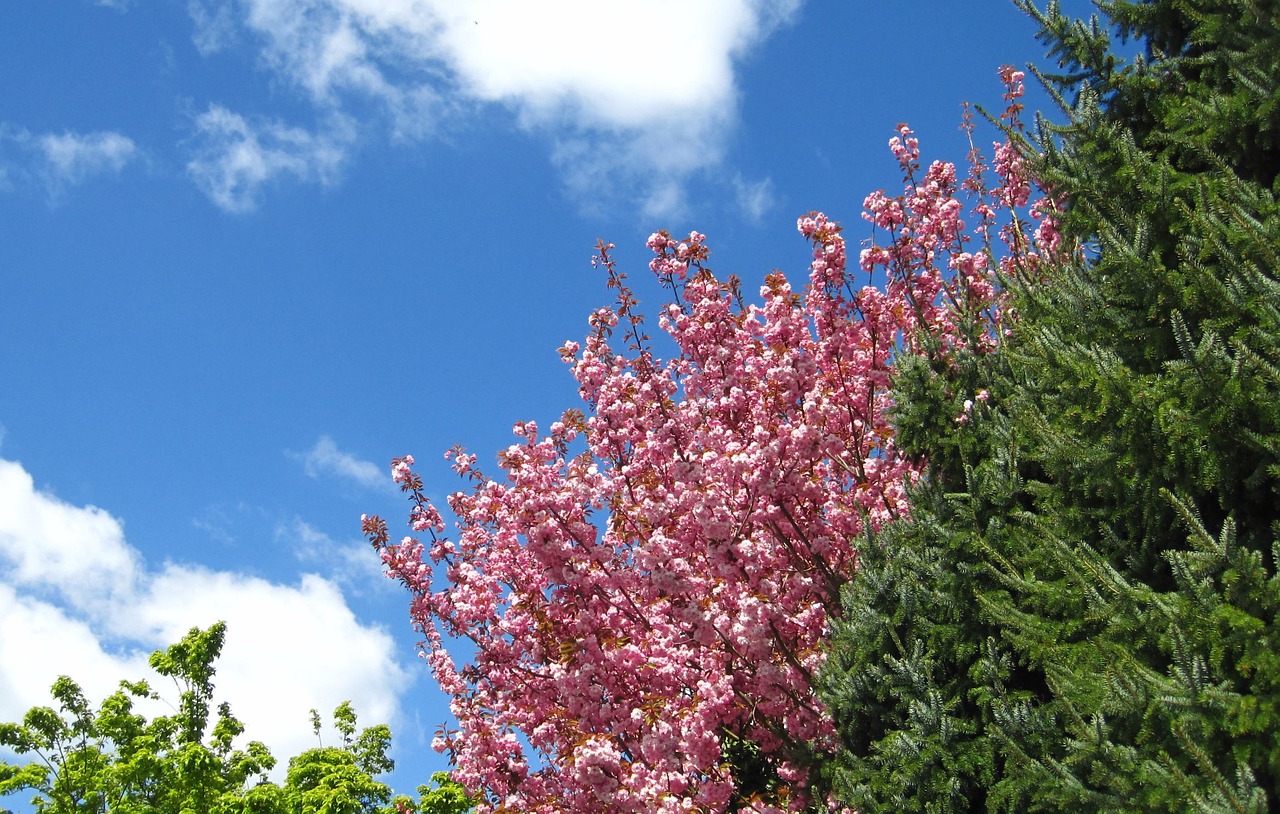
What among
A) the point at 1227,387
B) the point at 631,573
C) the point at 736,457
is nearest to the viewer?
the point at 1227,387

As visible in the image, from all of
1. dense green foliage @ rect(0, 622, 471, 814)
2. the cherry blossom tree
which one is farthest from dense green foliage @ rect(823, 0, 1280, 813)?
dense green foliage @ rect(0, 622, 471, 814)

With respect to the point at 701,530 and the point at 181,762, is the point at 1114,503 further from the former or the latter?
the point at 181,762

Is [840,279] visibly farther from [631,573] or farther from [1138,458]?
[1138,458]

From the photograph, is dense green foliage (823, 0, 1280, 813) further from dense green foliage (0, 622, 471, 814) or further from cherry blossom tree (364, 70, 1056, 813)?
dense green foliage (0, 622, 471, 814)

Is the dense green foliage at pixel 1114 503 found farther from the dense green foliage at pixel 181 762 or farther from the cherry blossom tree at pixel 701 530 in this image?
the dense green foliage at pixel 181 762

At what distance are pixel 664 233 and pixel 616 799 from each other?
250 inches

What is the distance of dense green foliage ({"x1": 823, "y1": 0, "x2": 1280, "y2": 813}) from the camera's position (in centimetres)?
561

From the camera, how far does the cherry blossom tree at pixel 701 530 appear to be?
34.6 ft

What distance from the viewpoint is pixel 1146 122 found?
7684mm

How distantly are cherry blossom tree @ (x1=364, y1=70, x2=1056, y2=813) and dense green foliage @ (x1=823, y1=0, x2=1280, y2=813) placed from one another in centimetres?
120

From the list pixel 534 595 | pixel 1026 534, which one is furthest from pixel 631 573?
pixel 1026 534

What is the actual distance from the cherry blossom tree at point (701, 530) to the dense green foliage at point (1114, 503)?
1.20 m

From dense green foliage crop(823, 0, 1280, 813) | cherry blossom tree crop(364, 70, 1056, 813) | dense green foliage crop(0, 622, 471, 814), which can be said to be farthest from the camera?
dense green foliage crop(0, 622, 471, 814)

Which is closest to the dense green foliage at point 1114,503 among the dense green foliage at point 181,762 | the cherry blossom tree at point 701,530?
the cherry blossom tree at point 701,530
